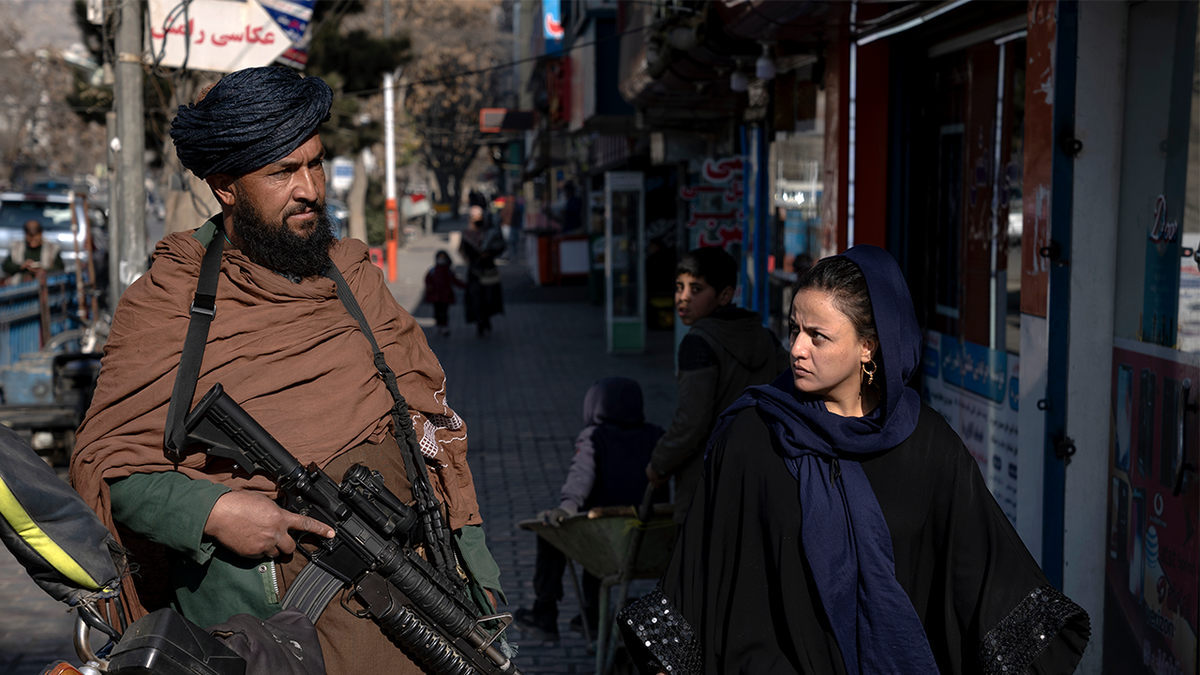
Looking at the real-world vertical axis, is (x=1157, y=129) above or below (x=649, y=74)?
below

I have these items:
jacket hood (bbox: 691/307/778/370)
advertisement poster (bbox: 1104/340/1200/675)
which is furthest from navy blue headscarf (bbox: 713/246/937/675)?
jacket hood (bbox: 691/307/778/370)

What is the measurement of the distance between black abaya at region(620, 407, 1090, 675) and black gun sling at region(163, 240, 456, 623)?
612mm

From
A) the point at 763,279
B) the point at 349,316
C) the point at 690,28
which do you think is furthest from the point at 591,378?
the point at 349,316

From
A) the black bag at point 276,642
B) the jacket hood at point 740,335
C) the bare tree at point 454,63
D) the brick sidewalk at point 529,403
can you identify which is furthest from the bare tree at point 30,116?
the black bag at point 276,642

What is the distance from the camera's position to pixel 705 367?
13.5ft

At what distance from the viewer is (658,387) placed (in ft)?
38.4

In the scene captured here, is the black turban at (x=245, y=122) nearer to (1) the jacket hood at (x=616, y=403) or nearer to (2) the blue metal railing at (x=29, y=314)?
(1) the jacket hood at (x=616, y=403)

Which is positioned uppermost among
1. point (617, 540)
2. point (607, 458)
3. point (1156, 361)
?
point (1156, 361)

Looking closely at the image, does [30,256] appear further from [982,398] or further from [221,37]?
[982,398]

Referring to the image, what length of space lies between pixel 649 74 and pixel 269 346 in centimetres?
732

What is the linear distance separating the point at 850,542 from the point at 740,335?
2.03 metres

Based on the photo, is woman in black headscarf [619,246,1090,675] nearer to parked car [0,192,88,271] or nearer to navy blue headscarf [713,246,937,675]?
navy blue headscarf [713,246,937,675]

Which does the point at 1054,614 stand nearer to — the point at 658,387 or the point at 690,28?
the point at 690,28

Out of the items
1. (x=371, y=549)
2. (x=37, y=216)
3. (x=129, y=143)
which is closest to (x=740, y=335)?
(x=371, y=549)
